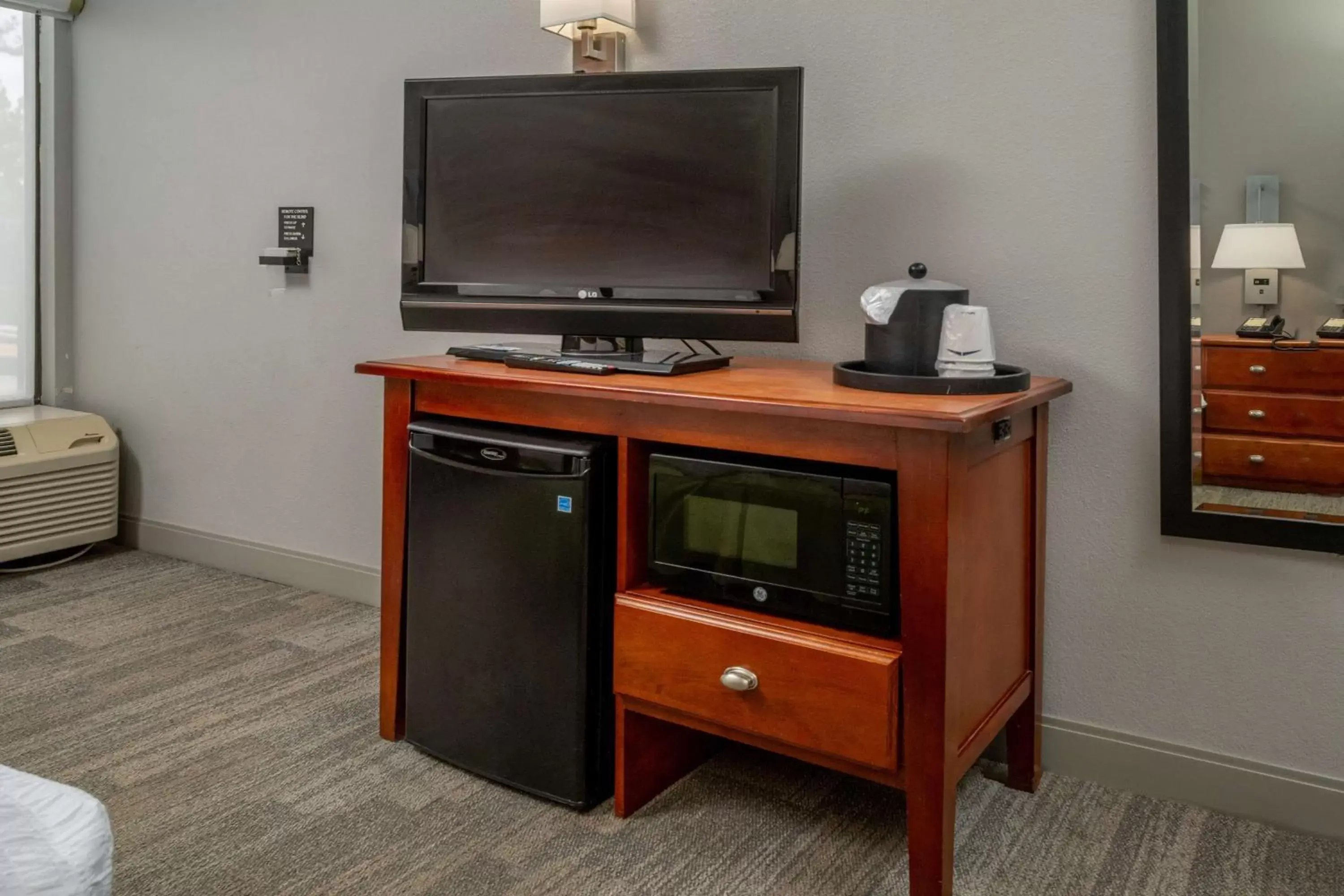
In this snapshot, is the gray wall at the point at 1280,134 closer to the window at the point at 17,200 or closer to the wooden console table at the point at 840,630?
the wooden console table at the point at 840,630

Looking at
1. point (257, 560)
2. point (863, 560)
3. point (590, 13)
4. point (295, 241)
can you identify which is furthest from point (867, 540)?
point (257, 560)

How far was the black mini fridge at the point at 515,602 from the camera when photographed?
1.74 m

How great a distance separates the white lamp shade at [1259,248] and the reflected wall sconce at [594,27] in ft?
4.17

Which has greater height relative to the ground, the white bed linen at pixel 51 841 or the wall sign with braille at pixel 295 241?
the wall sign with braille at pixel 295 241

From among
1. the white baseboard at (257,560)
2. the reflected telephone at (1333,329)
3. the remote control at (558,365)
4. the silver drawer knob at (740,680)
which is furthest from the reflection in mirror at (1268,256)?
the white baseboard at (257,560)

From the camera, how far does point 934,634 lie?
1.45m

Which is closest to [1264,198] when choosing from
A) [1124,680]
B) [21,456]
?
[1124,680]

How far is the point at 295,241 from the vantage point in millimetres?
2936

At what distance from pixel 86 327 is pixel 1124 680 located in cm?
337

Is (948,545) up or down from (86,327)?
down

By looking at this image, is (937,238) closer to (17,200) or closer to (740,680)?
(740,680)

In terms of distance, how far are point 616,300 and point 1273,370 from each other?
113 centimetres

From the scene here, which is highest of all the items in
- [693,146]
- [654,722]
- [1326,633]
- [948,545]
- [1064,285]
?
[693,146]

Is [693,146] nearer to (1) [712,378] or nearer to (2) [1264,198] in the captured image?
(1) [712,378]
